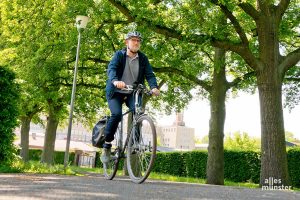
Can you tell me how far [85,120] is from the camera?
32.8 metres

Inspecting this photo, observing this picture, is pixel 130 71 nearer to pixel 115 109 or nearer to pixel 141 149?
pixel 115 109

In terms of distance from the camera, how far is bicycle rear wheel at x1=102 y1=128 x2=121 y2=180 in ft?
22.8

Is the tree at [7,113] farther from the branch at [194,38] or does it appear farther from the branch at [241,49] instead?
the branch at [241,49]

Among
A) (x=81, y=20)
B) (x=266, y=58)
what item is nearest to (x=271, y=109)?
(x=266, y=58)

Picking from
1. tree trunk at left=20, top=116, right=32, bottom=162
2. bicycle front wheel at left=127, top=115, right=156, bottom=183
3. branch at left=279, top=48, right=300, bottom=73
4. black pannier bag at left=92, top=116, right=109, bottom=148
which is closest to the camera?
bicycle front wheel at left=127, top=115, right=156, bottom=183

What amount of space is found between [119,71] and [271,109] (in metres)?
5.90

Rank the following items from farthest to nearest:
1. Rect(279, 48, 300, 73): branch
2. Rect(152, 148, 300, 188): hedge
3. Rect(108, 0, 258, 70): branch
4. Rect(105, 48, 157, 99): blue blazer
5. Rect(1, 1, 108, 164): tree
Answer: Rect(152, 148, 300, 188): hedge, Rect(1, 1, 108, 164): tree, Rect(279, 48, 300, 73): branch, Rect(108, 0, 258, 70): branch, Rect(105, 48, 157, 99): blue blazer

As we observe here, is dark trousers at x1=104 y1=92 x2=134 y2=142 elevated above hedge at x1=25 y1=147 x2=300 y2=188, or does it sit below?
above

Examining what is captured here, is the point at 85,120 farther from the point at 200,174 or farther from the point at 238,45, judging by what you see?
the point at 238,45

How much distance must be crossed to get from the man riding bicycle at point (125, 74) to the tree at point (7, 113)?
3708 millimetres

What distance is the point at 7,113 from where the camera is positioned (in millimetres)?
9695

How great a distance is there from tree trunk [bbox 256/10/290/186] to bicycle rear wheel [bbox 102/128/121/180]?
5.24 m

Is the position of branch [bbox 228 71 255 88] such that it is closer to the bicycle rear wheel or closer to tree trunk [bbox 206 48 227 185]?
tree trunk [bbox 206 48 227 185]

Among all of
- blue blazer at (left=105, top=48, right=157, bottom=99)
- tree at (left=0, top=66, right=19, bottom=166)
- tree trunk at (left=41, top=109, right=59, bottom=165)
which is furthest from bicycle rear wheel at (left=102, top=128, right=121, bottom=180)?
tree trunk at (left=41, top=109, right=59, bottom=165)
